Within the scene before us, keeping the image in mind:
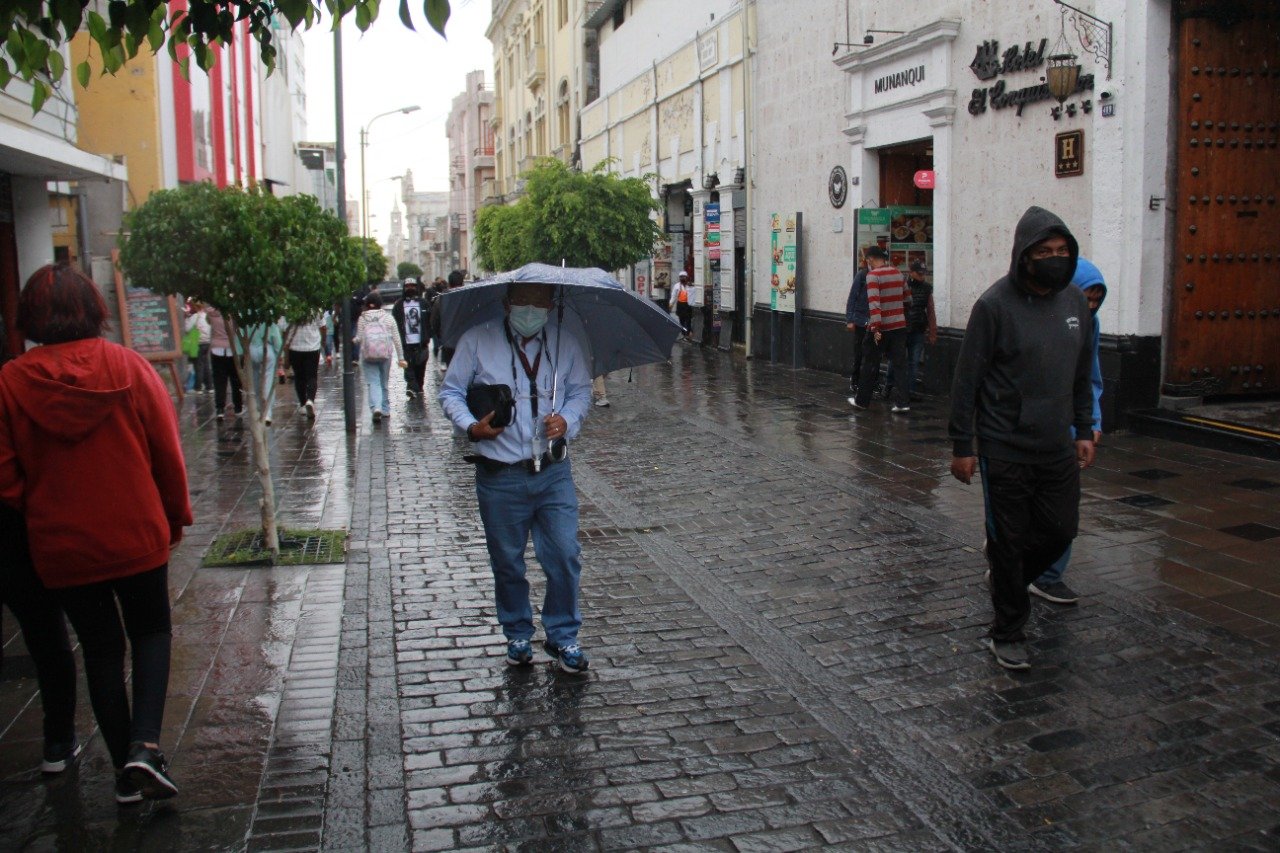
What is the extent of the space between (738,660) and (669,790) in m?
1.38

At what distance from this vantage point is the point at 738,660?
5461mm

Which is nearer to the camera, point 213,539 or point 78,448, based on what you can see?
point 78,448

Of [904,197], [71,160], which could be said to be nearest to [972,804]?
[71,160]

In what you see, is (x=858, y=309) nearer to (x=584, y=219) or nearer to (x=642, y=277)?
(x=584, y=219)

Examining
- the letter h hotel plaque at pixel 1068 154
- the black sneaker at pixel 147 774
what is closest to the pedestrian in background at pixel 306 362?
the letter h hotel plaque at pixel 1068 154

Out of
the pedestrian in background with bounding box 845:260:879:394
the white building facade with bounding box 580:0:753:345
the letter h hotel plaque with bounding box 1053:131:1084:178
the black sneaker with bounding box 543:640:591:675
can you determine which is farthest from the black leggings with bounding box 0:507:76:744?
the white building facade with bounding box 580:0:753:345

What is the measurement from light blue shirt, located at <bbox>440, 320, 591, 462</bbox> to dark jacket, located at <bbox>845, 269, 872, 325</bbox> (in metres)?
9.27

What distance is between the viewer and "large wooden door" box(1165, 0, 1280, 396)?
11.0 m

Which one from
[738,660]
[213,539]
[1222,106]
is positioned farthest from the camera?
[1222,106]

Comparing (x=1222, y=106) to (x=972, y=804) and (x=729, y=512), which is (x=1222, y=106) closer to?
(x=729, y=512)

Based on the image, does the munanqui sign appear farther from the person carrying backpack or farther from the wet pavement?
the wet pavement

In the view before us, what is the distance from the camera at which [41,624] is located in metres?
4.19

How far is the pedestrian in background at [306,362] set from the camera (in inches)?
568

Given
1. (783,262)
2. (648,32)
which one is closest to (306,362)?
(783,262)
